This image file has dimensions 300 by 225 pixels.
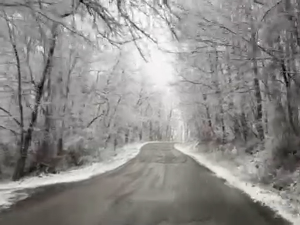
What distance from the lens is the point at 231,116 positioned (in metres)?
24.7

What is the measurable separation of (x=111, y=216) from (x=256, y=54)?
24.7 ft

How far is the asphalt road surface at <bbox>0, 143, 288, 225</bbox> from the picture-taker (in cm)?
764

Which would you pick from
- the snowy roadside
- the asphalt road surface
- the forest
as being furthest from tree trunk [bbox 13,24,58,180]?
the snowy roadside

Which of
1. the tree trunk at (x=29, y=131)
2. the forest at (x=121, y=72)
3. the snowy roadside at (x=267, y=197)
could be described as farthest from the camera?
the tree trunk at (x=29, y=131)

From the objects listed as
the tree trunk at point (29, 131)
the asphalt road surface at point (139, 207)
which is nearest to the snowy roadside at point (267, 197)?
the asphalt road surface at point (139, 207)

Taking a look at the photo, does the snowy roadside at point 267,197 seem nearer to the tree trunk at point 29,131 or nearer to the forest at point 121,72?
the forest at point 121,72

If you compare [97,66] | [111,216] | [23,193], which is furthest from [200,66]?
[111,216]

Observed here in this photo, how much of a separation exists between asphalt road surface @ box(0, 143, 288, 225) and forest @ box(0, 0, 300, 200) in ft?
9.99

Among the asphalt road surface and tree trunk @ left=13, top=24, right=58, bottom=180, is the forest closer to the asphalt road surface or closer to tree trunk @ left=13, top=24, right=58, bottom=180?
tree trunk @ left=13, top=24, right=58, bottom=180

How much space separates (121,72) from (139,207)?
25.7 meters

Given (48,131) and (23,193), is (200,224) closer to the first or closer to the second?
(23,193)

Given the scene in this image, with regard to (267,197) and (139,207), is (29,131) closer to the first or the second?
(139,207)

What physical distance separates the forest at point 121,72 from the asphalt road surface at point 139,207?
9.99ft

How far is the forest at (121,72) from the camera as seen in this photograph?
6414mm
